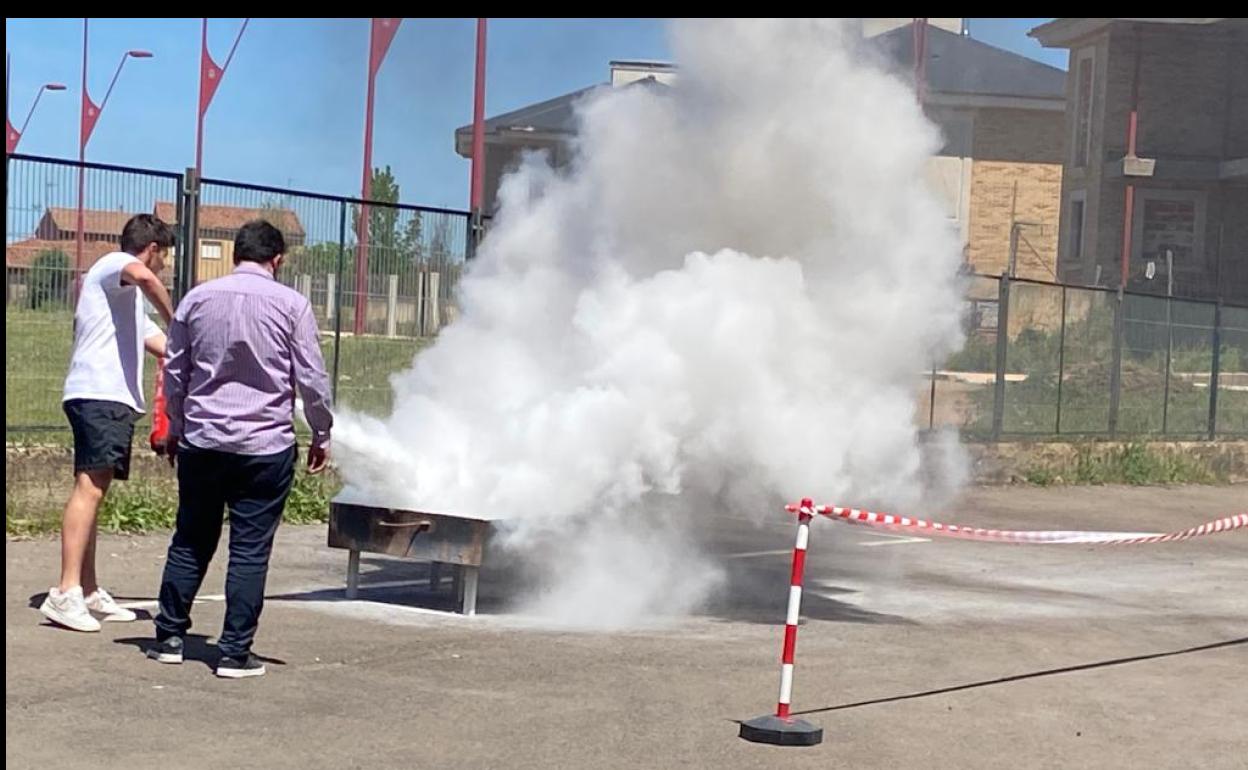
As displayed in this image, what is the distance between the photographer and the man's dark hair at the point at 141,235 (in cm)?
813

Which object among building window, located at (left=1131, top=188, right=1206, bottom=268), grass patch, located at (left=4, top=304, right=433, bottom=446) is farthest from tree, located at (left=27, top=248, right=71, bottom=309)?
building window, located at (left=1131, top=188, right=1206, bottom=268)

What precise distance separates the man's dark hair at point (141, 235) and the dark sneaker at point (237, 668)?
2.06m

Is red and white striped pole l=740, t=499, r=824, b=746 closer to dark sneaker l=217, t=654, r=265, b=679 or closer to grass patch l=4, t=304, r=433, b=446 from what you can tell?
dark sneaker l=217, t=654, r=265, b=679

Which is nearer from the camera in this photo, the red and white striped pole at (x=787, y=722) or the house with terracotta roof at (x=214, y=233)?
the red and white striped pole at (x=787, y=722)

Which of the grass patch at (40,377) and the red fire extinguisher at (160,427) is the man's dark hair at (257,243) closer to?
the red fire extinguisher at (160,427)

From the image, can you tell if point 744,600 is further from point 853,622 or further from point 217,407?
point 217,407

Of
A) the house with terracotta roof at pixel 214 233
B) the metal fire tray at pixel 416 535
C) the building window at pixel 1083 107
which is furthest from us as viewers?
the house with terracotta roof at pixel 214 233

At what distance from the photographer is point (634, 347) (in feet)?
28.2

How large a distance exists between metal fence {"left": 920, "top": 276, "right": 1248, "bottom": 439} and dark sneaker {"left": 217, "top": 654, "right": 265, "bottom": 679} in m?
10.4

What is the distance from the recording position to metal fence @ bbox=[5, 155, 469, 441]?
1166 centimetres

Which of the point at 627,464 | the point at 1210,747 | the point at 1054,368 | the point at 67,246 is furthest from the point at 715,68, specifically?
the point at 1054,368

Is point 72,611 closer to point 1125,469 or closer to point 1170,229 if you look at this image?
point 1170,229

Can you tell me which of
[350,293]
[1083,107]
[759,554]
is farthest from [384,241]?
[1083,107]

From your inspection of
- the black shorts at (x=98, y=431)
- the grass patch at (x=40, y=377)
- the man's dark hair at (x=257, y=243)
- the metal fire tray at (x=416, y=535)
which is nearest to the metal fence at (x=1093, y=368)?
the grass patch at (x=40, y=377)
